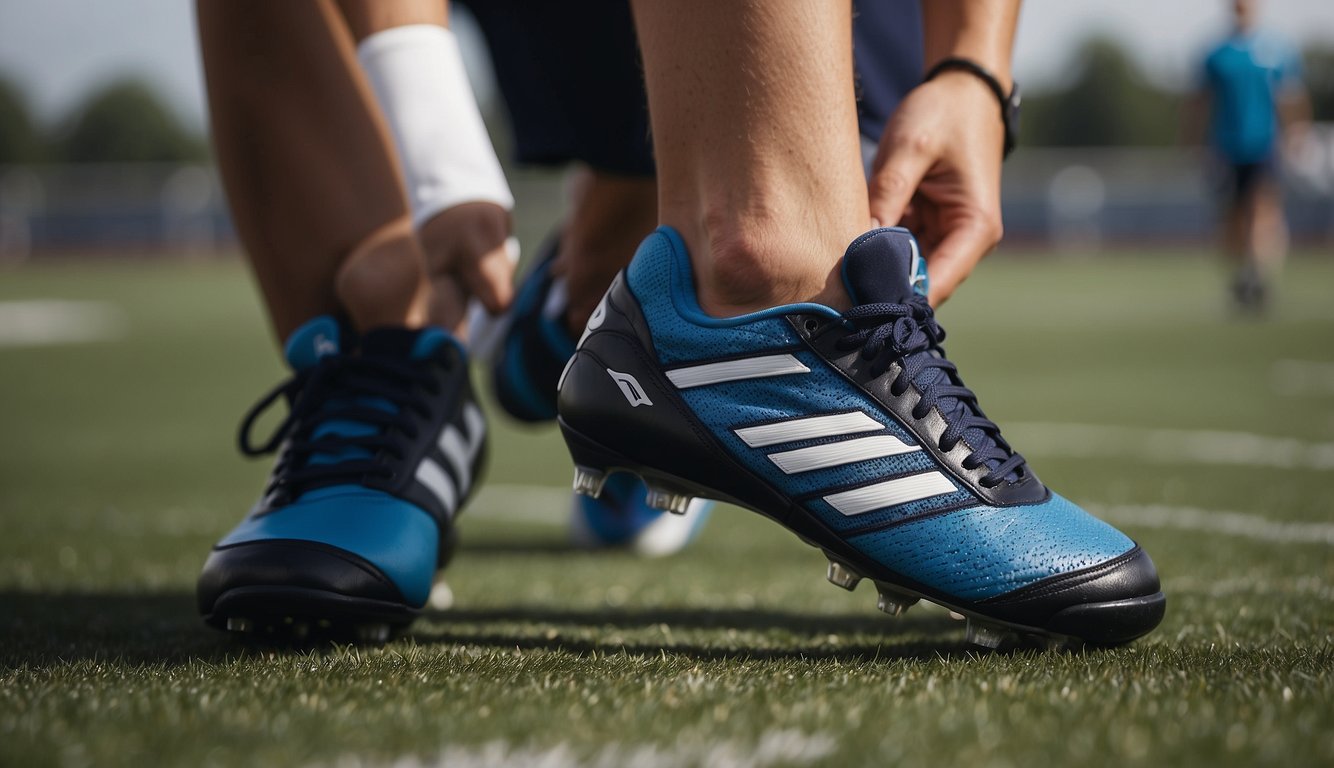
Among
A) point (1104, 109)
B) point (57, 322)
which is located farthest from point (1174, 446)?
point (1104, 109)

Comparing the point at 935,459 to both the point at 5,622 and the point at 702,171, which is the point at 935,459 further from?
the point at 5,622

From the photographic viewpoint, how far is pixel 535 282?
2.39 m

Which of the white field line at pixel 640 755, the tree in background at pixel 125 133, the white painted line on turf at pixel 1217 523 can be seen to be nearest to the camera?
the white field line at pixel 640 755

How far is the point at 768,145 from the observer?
117 cm

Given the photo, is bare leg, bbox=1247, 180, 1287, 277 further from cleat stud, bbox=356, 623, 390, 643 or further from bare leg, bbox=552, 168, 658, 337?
cleat stud, bbox=356, 623, 390, 643

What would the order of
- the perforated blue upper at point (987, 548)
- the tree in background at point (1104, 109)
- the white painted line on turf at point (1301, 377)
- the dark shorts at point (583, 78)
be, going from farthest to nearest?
the tree in background at point (1104, 109) → the white painted line on turf at point (1301, 377) → the dark shorts at point (583, 78) → the perforated blue upper at point (987, 548)

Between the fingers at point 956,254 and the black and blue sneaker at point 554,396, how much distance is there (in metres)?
0.97

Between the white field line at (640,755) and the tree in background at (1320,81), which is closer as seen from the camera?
the white field line at (640,755)

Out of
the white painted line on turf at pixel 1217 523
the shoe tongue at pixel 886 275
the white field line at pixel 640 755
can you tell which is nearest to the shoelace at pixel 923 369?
the shoe tongue at pixel 886 275

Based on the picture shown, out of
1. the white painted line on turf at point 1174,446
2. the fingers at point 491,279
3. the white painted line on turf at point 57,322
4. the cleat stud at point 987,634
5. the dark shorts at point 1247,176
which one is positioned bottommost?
the white painted line on turf at point 57,322

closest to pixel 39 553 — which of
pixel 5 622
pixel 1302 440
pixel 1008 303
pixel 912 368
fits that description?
pixel 5 622

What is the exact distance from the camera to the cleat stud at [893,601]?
115 cm

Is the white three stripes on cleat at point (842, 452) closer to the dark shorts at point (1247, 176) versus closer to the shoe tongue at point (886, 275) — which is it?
the shoe tongue at point (886, 275)

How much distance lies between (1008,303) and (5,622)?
11.5m
